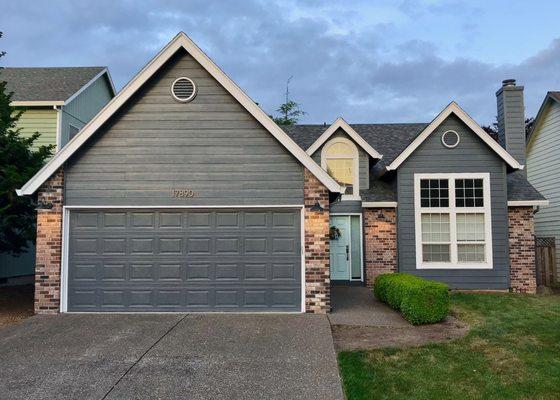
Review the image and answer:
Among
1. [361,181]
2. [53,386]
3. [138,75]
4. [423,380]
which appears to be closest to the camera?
[53,386]

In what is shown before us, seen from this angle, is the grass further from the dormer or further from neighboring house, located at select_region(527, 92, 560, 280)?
neighboring house, located at select_region(527, 92, 560, 280)

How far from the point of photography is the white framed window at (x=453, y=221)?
44.9 ft

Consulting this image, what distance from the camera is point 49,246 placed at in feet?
33.7

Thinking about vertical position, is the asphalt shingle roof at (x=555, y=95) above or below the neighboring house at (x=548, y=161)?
above

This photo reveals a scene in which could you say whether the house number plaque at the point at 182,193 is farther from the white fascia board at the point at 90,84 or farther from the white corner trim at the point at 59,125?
the white fascia board at the point at 90,84

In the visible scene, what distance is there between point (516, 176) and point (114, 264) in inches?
490

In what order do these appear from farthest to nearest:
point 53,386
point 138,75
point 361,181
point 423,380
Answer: point 361,181, point 138,75, point 423,380, point 53,386

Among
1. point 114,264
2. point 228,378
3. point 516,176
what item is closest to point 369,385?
point 228,378

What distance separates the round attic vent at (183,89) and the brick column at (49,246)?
303 centimetres

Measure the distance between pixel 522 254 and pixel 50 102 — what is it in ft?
53.4

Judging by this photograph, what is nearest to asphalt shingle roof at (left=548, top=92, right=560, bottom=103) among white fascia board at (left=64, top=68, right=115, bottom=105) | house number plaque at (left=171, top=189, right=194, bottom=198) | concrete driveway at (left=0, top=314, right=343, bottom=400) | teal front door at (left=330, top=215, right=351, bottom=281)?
teal front door at (left=330, top=215, right=351, bottom=281)

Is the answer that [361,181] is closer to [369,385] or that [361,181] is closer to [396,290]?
[396,290]

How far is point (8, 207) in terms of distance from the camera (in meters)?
10.6

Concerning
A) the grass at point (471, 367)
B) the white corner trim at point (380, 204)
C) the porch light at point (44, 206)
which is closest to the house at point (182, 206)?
the porch light at point (44, 206)
